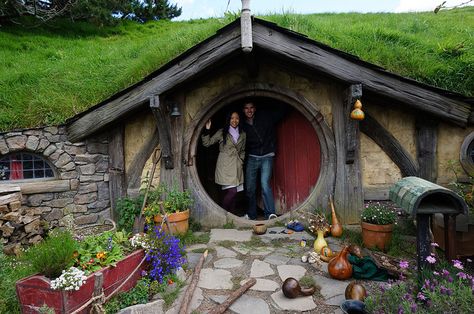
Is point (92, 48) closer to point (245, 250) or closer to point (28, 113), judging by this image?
point (28, 113)

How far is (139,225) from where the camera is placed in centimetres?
506

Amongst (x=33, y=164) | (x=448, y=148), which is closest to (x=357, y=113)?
(x=448, y=148)

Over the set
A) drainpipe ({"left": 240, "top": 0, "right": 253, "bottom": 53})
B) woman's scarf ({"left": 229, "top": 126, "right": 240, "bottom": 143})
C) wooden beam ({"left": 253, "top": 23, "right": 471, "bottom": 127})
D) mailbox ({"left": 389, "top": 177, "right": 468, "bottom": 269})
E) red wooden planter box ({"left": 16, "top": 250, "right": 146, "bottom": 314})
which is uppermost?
drainpipe ({"left": 240, "top": 0, "right": 253, "bottom": 53})

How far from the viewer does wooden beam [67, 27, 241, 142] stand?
4.66 m

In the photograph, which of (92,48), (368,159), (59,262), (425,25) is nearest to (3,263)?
(59,262)

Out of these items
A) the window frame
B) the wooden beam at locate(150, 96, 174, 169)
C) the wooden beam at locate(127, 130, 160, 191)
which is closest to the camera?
the wooden beam at locate(150, 96, 174, 169)

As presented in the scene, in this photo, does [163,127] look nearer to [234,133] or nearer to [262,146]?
[234,133]

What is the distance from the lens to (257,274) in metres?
3.93

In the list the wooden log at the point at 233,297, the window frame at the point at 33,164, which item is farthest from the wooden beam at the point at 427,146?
the window frame at the point at 33,164

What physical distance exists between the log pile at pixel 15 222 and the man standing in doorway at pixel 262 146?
3.35 meters

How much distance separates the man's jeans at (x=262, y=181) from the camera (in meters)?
6.33

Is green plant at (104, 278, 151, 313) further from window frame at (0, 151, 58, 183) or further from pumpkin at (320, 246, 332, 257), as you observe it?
window frame at (0, 151, 58, 183)

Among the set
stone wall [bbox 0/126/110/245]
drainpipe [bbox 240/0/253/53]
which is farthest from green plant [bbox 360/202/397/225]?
stone wall [bbox 0/126/110/245]

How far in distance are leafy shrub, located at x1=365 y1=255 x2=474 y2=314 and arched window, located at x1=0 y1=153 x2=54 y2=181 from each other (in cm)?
489
